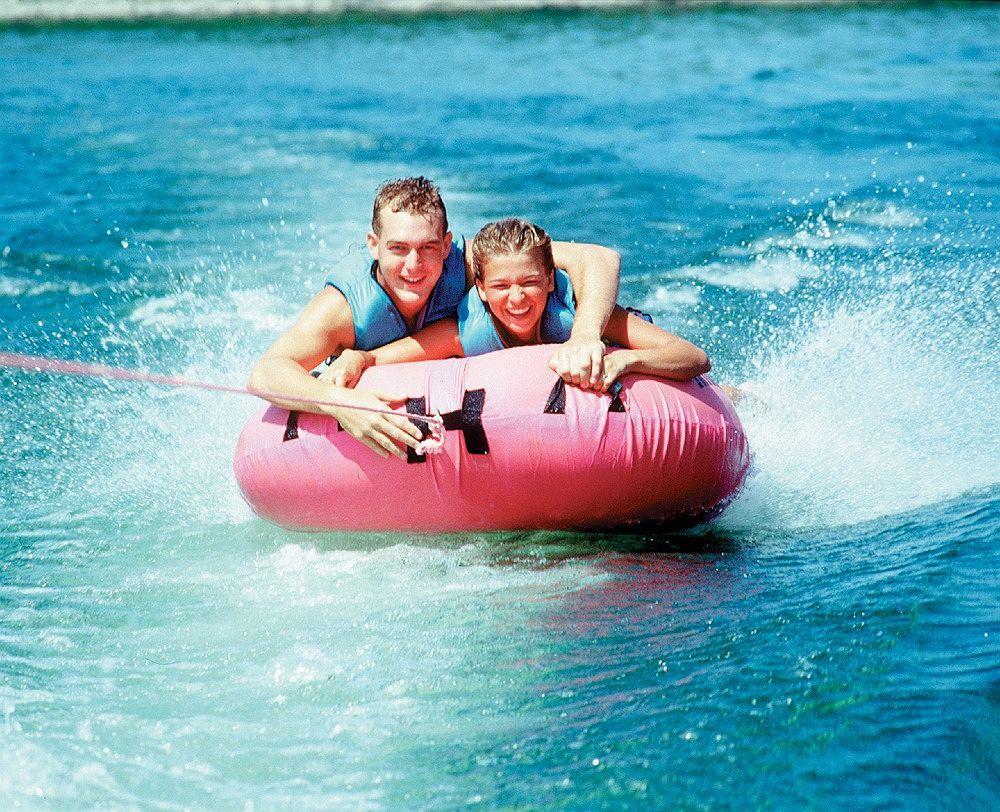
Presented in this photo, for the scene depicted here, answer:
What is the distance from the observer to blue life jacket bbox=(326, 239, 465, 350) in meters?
4.21

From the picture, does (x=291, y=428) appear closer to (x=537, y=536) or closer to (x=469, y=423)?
(x=469, y=423)

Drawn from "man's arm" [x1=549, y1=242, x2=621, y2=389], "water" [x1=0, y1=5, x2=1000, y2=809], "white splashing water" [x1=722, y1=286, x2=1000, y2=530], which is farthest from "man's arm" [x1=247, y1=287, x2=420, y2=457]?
"white splashing water" [x1=722, y1=286, x2=1000, y2=530]

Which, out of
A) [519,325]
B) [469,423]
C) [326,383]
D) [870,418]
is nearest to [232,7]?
[870,418]

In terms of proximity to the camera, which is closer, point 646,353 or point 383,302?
point 646,353

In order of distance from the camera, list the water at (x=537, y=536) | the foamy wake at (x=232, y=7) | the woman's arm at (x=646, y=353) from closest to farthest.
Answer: the water at (x=537, y=536)
the woman's arm at (x=646, y=353)
the foamy wake at (x=232, y=7)

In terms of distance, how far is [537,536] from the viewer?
4137 millimetres

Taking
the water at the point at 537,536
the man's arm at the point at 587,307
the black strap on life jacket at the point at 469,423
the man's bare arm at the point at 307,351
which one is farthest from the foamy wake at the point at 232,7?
the black strap on life jacket at the point at 469,423

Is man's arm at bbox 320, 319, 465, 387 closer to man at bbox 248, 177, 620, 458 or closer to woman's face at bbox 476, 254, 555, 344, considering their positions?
man at bbox 248, 177, 620, 458

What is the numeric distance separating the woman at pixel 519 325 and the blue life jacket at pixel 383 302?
0.15 ft

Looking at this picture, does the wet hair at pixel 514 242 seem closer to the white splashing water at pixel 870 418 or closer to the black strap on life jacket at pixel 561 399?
the black strap on life jacket at pixel 561 399

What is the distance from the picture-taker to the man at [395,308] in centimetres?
381

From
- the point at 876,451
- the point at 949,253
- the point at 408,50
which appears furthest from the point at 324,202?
the point at 408,50

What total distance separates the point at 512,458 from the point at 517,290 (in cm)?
58

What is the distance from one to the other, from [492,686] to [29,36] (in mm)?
19751
